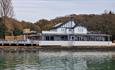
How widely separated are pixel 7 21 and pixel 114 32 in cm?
2070

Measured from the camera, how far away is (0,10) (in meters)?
69.2

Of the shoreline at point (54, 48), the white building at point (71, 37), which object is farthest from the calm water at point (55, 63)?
the white building at point (71, 37)

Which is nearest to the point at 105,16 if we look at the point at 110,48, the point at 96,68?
the point at 110,48

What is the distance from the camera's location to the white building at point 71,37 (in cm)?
5888

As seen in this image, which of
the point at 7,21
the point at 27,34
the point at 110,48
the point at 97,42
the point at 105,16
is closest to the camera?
the point at 110,48

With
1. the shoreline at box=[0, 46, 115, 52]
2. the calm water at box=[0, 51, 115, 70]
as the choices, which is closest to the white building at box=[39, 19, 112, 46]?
the shoreline at box=[0, 46, 115, 52]

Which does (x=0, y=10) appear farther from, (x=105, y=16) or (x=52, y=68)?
(x=52, y=68)

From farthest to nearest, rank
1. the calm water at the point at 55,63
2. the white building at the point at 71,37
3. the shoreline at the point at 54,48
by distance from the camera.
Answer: the white building at the point at 71,37 → the shoreline at the point at 54,48 → the calm water at the point at 55,63

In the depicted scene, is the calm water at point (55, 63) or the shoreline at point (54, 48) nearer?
the calm water at point (55, 63)

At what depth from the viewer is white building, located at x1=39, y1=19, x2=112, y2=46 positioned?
58.9 metres

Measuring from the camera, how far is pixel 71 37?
61281 mm

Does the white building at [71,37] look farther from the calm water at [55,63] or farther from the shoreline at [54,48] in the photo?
the calm water at [55,63]

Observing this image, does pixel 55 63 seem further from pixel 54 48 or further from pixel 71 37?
pixel 71 37

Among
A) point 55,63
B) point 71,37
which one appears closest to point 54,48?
point 71,37
